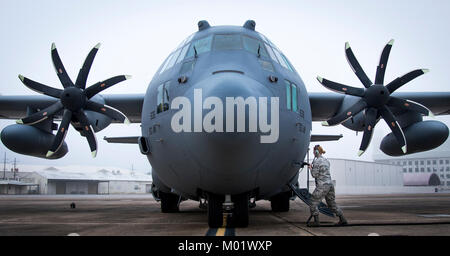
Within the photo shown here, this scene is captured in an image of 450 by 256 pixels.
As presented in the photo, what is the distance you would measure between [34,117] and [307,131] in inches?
331

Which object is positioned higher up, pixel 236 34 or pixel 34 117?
pixel 236 34

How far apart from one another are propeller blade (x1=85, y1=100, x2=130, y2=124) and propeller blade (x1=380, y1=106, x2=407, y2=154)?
7.47 meters

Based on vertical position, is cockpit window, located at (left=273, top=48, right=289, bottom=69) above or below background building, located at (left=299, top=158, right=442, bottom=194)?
above

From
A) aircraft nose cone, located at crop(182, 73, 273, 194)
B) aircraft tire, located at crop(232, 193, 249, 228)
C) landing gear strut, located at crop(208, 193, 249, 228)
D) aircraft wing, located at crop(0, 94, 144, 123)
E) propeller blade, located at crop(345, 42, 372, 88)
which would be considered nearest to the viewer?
aircraft nose cone, located at crop(182, 73, 273, 194)

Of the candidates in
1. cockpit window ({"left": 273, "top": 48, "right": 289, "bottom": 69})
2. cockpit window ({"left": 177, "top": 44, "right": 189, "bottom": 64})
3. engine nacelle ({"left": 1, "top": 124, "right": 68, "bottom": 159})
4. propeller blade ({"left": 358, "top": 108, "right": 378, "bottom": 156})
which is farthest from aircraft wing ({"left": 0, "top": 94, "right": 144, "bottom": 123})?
propeller blade ({"left": 358, "top": 108, "right": 378, "bottom": 156})

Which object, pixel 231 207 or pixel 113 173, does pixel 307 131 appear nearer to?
pixel 231 207

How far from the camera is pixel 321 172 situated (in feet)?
24.1

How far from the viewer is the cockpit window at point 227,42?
293 inches

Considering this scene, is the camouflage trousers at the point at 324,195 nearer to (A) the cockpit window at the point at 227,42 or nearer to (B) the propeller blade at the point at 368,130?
(A) the cockpit window at the point at 227,42

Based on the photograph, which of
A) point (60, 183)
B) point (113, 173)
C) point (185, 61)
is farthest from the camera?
point (113, 173)

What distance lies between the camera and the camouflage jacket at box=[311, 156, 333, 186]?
7268 mm

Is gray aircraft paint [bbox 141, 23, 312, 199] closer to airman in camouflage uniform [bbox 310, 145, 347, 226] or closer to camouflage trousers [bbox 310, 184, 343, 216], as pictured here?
airman in camouflage uniform [bbox 310, 145, 347, 226]

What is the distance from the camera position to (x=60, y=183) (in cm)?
7138
